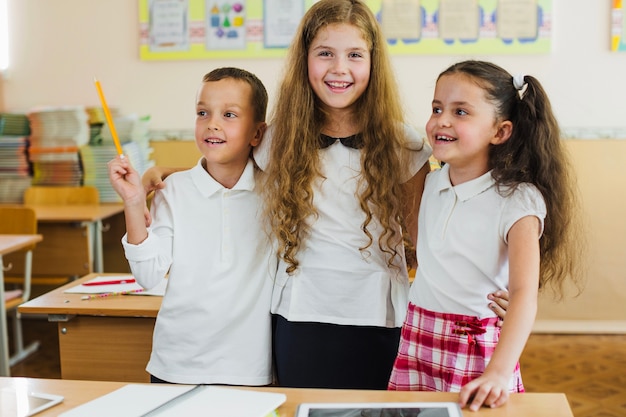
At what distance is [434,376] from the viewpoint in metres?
1.39

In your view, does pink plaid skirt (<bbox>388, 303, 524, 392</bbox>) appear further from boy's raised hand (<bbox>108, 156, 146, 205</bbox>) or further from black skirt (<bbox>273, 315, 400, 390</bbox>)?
boy's raised hand (<bbox>108, 156, 146, 205</bbox>)

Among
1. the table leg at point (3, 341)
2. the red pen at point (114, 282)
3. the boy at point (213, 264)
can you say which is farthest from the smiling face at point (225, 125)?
the table leg at point (3, 341)

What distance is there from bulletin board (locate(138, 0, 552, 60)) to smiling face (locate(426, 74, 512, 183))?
2790mm

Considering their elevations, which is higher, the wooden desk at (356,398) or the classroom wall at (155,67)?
the classroom wall at (155,67)

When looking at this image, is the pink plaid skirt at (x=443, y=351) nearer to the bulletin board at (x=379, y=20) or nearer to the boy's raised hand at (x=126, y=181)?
the boy's raised hand at (x=126, y=181)

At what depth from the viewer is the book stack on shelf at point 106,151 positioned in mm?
4207

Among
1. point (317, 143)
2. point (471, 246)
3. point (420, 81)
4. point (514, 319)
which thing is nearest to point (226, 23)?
point (420, 81)

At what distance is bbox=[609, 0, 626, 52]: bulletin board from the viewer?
4.05 m

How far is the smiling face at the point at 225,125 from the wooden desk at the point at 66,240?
7.15 ft

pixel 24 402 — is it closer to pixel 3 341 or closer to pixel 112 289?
pixel 112 289

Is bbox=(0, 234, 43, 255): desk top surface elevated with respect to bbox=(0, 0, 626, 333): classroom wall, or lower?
lower

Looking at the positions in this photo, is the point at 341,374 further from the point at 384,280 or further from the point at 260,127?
the point at 260,127

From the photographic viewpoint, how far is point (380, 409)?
3.45 feet

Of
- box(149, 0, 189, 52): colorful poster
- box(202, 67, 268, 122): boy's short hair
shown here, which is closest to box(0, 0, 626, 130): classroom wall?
box(149, 0, 189, 52): colorful poster
